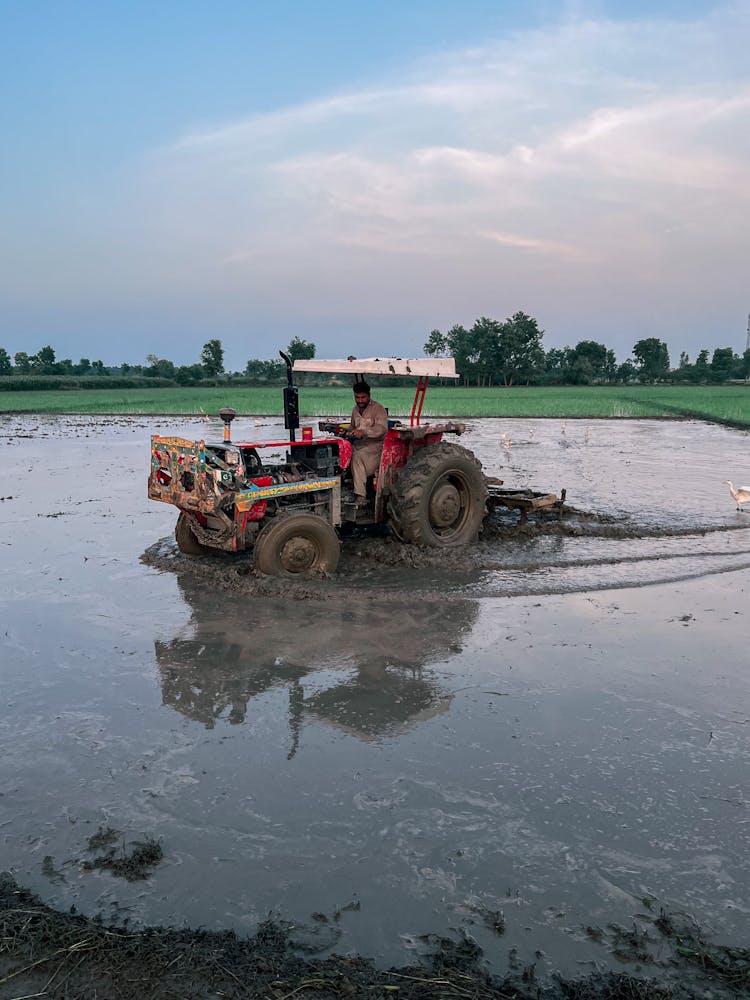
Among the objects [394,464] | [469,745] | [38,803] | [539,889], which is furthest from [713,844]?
[394,464]

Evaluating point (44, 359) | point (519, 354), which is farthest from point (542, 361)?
point (44, 359)

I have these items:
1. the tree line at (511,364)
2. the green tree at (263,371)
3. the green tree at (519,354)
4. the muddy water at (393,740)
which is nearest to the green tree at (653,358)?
the tree line at (511,364)

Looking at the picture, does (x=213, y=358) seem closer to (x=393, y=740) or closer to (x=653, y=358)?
(x=653, y=358)

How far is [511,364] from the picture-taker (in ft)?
272

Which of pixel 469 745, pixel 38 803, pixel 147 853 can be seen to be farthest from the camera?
pixel 469 745

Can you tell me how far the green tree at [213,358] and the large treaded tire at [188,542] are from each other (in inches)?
3291

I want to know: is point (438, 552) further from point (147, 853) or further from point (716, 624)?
point (147, 853)

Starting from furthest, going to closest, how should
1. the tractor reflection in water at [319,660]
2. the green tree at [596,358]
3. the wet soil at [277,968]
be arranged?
the green tree at [596,358] → the tractor reflection in water at [319,660] → the wet soil at [277,968]

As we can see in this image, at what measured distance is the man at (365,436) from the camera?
8.02m

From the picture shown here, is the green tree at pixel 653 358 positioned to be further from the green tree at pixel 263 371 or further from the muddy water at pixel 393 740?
the muddy water at pixel 393 740

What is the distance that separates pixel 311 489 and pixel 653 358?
337ft

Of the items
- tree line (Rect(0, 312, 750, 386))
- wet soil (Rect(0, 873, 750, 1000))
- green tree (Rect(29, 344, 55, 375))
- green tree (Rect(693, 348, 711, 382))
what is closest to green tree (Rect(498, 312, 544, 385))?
tree line (Rect(0, 312, 750, 386))

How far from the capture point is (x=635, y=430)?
2584 centimetres

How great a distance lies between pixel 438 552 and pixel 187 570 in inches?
102
